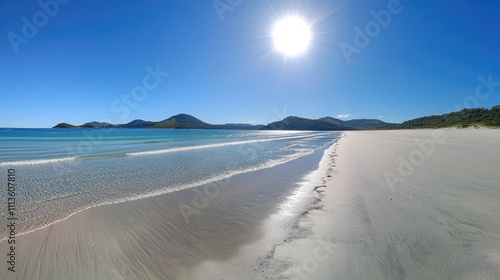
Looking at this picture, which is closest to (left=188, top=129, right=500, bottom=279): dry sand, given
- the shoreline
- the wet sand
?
the wet sand

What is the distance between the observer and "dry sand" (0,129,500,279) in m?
4.25

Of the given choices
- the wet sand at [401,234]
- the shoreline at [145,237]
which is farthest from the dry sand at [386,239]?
the shoreline at [145,237]

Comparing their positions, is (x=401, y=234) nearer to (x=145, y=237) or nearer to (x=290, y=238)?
(x=290, y=238)

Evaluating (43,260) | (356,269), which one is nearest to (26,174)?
(43,260)

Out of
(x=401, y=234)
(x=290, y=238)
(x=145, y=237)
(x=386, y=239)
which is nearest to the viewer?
(x=386, y=239)

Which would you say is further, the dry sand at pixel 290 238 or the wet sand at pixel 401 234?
the dry sand at pixel 290 238

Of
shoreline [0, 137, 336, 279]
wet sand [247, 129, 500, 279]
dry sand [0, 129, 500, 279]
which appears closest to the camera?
wet sand [247, 129, 500, 279]

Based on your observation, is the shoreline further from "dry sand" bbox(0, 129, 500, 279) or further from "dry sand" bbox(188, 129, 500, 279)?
"dry sand" bbox(188, 129, 500, 279)

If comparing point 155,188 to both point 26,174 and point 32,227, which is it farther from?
point 26,174

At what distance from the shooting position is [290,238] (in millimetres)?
5516

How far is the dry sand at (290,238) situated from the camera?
4246mm

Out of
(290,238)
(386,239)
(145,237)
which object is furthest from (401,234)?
(145,237)

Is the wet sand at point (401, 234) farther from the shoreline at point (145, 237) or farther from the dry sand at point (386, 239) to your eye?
the shoreline at point (145, 237)

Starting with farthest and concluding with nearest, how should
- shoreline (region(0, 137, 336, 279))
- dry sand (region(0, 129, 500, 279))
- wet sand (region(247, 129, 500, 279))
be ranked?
shoreline (region(0, 137, 336, 279)), dry sand (region(0, 129, 500, 279)), wet sand (region(247, 129, 500, 279))
